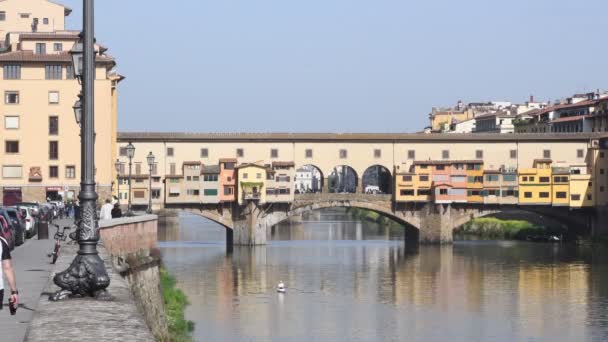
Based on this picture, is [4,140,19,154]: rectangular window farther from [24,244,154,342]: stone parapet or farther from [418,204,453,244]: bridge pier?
[24,244,154,342]: stone parapet

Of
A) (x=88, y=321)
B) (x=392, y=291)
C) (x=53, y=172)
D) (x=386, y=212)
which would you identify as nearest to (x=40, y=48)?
(x=53, y=172)

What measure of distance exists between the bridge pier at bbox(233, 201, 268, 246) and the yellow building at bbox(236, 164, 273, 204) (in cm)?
44

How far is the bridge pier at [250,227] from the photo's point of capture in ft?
231

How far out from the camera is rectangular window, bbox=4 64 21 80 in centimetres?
6084

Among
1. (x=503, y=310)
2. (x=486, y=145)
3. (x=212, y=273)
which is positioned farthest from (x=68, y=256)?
(x=486, y=145)

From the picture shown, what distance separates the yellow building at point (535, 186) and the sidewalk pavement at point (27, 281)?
45.7 m

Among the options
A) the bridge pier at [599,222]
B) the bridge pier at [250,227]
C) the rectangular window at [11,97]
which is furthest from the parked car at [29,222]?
the bridge pier at [599,222]

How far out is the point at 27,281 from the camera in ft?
58.7

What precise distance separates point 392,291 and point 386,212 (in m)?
30.7

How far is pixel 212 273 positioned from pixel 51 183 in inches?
595

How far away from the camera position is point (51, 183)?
6172 centimetres

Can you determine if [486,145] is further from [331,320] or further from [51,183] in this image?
[331,320]

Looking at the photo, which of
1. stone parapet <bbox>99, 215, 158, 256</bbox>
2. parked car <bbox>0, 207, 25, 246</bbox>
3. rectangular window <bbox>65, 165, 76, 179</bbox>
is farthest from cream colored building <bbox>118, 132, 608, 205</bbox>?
stone parapet <bbox>99, 215, 158, 256</bbox>

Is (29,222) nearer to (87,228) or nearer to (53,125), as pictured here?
(87,228)
